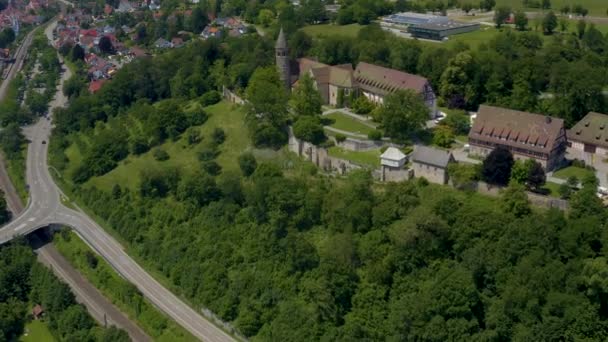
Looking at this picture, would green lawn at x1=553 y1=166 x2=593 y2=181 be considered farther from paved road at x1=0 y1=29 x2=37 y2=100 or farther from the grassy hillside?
paved road at x1=0 y1=29 x2=37 y2=100

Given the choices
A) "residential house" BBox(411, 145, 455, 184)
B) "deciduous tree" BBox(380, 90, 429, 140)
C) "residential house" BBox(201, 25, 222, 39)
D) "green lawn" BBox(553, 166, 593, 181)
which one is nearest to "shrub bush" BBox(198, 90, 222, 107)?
"deciduous tree" BBox(380, 90, 429, 140)

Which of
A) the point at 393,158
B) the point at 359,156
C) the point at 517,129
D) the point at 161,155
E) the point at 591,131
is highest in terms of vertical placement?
the point at 517,129

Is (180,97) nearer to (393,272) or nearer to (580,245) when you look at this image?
(393,272)

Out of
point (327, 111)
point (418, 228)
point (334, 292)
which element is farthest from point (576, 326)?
point (327, 111)

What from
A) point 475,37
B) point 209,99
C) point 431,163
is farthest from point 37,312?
point 475,37

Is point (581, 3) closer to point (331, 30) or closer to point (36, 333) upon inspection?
point (331, 30)

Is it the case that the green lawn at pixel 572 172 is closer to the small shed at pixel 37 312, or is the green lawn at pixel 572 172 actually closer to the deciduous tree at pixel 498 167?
the deciduous tree at pixel 498 167

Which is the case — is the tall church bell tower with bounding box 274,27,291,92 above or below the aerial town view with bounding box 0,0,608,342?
above
